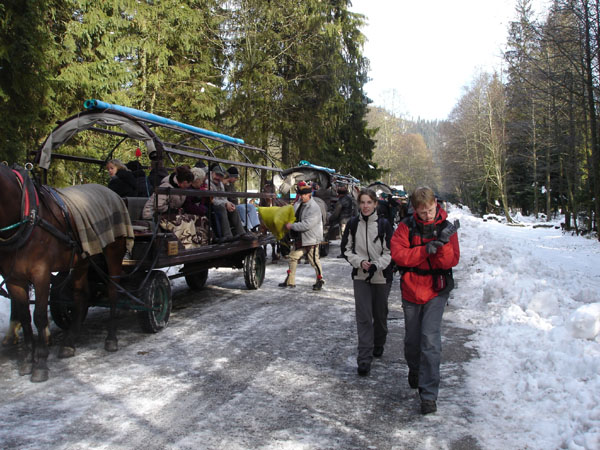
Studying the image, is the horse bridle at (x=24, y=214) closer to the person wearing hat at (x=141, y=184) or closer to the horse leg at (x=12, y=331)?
the horse leg at (x=12, y=331)

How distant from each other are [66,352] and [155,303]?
1329 millimetres

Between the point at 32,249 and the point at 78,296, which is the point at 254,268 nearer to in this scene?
the point at 78,296

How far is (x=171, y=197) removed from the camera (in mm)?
6723

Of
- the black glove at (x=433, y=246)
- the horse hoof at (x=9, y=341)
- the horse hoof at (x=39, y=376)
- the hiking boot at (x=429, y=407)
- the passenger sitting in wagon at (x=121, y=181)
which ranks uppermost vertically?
the passenger sitting in wagon at (x=121, y=181)

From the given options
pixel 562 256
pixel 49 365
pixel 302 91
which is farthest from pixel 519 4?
pixel 49 365

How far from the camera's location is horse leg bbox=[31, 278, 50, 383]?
186 inches

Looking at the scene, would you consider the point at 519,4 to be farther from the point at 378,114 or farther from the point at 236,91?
the point at 378,114

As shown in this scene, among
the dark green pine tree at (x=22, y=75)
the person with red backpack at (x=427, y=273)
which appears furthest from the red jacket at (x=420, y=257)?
the dark green pine tree at (x=22, y=75)

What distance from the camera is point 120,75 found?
46.3 ft

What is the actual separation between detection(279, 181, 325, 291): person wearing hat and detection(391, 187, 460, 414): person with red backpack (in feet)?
16.9

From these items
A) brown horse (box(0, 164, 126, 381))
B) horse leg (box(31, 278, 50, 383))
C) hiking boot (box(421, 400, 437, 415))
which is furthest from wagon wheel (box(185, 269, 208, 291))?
hiking boot (box(421, 400, 437, 415))

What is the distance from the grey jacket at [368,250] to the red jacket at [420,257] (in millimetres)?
847

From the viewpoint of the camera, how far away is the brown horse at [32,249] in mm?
4785

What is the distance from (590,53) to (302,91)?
11.5 m
